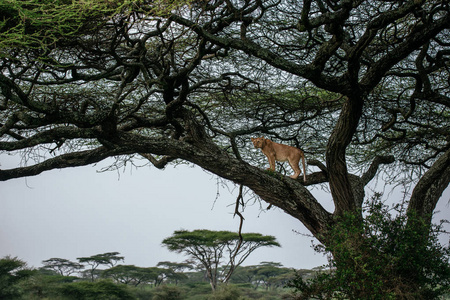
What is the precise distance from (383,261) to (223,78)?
245cm

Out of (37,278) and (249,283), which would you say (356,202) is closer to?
(37,278)

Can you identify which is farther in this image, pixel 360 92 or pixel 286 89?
pixel 286 89

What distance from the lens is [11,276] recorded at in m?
11.5

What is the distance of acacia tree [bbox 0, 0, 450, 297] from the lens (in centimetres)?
407

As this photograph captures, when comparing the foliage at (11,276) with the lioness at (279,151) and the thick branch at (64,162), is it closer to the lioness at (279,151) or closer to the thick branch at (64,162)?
the thick branch at (64,162)

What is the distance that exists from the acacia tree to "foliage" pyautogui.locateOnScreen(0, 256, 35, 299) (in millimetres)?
5807

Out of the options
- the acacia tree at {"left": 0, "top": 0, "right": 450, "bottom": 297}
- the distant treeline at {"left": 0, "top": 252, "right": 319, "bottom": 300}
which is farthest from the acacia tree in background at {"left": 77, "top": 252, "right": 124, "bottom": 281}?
the acacia tree at {"left": 0, "top": 0, "right": 450, "bottom": 297}

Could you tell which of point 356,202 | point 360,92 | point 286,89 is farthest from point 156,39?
point 356,202

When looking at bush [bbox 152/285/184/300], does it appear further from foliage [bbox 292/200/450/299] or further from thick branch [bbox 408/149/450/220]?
foliage [bbox 292/200/450/299]

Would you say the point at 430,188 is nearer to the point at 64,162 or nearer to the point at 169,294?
the point at 64,162

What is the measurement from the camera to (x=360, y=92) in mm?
4504

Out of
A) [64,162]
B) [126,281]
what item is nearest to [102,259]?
[126,281]

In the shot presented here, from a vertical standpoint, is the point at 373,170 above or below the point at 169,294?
above

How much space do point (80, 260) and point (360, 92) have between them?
45.8 ft
